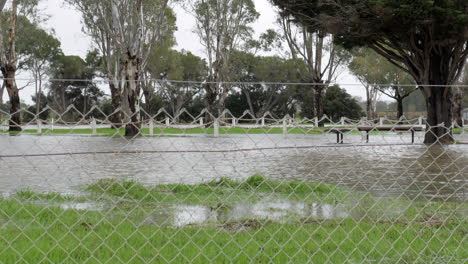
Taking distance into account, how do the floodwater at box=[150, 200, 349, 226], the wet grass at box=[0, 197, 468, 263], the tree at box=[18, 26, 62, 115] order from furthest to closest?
the tree at box=[18, 26, 62, 115] → the floodwater at box=[150, 200, 349, 226] → the wet grass at box=[0, 197, 468, 263]

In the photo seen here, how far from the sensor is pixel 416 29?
1692 centimetres

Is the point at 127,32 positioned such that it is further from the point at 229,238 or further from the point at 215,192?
the point at 229,238

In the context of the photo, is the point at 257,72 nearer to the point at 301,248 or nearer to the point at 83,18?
the point at 83,18

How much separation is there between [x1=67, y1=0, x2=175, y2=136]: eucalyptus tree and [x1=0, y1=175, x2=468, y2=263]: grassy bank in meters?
13.1

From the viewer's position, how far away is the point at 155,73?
167 feet

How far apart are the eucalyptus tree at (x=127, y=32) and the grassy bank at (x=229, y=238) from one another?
1306 centimetres

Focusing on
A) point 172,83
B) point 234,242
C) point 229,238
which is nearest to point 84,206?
point 229,238

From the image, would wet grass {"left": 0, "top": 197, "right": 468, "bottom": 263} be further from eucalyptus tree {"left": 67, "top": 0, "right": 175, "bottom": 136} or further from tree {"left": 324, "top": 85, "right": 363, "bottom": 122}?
tree {"left": 324, "top": 85, "right": 363, "bottom": 122}

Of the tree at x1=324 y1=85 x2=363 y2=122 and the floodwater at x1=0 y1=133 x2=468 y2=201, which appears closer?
the floodwater at x1=0 y1=133 x2=468 y2=201

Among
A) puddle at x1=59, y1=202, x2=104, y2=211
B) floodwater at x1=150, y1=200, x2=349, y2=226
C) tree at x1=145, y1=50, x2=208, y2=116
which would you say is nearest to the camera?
floodwater at x1=150, y1=200, x2=349, y2=226

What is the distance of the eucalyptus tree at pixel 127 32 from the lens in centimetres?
2292

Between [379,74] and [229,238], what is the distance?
44.9 meters

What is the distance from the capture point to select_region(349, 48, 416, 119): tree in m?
44.9

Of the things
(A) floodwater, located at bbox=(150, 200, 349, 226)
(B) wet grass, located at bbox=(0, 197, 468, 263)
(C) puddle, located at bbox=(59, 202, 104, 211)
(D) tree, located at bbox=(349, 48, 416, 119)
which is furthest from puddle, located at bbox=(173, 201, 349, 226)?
(D) tree, located at bbox=(349, 48, 416, 119)
